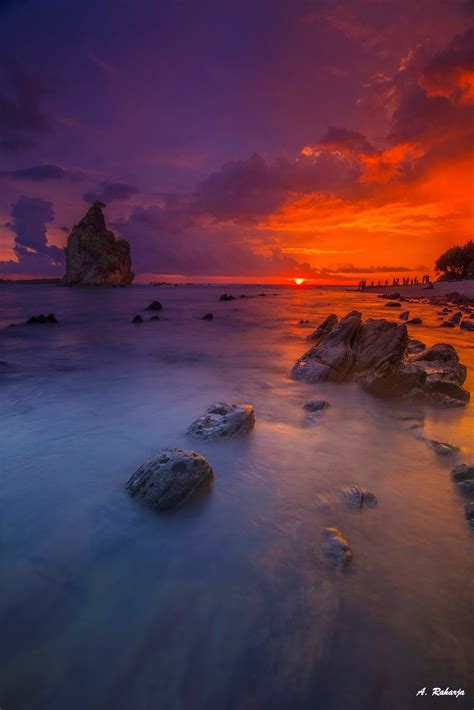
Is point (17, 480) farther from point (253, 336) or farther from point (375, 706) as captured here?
point (253, 336)

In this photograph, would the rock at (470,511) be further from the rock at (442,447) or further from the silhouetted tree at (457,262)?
the silhouetted tree at (457,262)

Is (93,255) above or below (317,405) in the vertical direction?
above

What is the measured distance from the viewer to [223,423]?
210 inches

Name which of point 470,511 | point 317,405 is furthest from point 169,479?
point 317,405

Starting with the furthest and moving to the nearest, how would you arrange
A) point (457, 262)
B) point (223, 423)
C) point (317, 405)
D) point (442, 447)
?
1. point (457, 262)
2. point (317, 405)
3. point (223, 423)
4. point (442, 447)

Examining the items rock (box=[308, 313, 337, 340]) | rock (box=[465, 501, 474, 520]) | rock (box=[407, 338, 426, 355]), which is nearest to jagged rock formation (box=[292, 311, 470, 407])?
rock (box=[407, 338, 426, 355])

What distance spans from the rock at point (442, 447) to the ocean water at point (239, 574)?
5.1 inches

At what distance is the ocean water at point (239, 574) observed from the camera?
2.09m

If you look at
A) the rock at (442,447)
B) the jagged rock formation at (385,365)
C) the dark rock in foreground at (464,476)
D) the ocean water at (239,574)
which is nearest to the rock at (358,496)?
the ocean water at (239,574)

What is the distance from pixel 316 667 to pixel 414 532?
162 centimetres

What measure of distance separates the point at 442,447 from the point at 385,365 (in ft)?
10.0

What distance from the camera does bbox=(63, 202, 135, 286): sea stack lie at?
112350mm

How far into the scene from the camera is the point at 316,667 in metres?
2.15

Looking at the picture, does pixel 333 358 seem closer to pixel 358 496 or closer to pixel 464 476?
pixel 464 476
